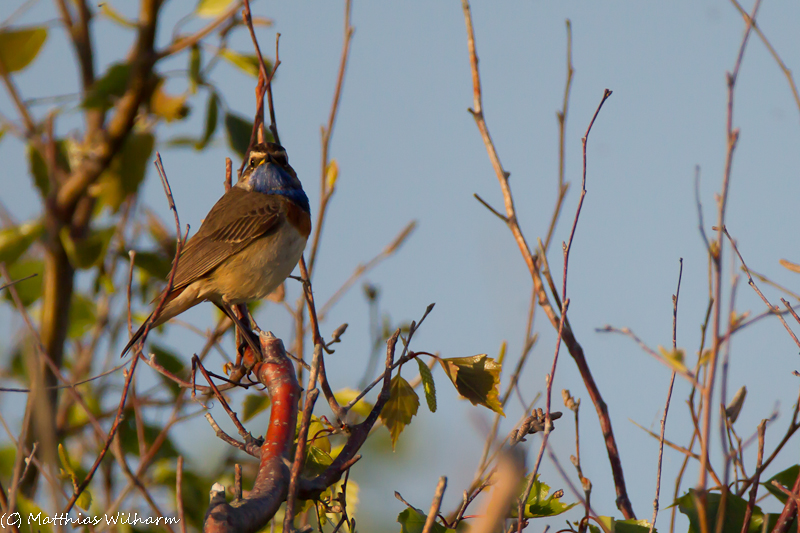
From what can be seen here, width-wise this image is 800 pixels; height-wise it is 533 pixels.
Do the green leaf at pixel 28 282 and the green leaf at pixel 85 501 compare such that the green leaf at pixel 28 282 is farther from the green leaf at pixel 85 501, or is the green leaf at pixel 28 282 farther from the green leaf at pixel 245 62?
the green leaf at pixel 85 501

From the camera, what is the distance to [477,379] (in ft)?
8.96

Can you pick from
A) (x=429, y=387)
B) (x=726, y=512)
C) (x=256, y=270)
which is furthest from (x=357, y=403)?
(x=726, y=512)

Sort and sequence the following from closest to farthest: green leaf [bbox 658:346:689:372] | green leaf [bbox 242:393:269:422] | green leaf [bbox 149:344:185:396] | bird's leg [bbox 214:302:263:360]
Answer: green leaf [bbox 658:346:689:372], bird's leg [bbox 214:302:263:360], green leaf [bbox 242:393:269:422], green leaf [bbox 149:344:185:396]

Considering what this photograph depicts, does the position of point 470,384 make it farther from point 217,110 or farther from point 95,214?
point 95,214

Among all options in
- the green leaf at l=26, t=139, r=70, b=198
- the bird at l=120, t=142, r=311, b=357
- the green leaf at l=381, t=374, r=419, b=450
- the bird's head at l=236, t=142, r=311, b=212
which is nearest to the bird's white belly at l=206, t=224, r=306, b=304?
the bird at l=120, t=142, r=311, b=357

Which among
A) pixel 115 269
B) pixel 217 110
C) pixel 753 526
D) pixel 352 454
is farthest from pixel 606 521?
pixel 115 269

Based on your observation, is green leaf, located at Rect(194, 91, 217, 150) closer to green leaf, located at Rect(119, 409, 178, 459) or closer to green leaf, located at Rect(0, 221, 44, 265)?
green leaf, located at Rect(0, 221, 44, 265)

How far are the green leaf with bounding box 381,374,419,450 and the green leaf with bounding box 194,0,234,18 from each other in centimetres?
325

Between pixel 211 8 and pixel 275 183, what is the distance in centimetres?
130

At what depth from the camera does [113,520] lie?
129 inches

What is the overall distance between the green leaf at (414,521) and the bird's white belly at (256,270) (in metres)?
2.50

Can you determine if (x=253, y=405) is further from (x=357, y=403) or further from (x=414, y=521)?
(x=414, y=521)

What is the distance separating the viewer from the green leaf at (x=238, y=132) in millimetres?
4934

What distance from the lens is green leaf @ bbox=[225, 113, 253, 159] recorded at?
16.2 feet
